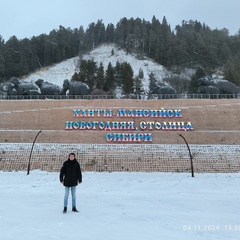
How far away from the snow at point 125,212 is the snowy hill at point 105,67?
55039mm

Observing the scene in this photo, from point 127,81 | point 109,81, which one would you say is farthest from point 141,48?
point 127,81

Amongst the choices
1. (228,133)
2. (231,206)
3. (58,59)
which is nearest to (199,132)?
(228,133)

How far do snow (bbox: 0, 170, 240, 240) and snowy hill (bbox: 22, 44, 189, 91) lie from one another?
55039mm

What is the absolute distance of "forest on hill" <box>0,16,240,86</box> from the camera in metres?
70.8

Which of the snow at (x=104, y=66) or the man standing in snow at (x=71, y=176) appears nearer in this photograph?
the man standing in snow at (x=71, y=176)

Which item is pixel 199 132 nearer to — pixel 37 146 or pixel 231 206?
pixel 37 146

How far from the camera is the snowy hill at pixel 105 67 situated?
7494cm

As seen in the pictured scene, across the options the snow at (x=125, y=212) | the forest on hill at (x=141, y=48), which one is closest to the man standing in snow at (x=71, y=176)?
the snow at (x=125, y=212)

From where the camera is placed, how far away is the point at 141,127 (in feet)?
95.4

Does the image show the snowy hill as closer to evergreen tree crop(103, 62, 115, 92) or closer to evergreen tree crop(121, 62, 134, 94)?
evergreen tree crop(103, 62, 115, 92)

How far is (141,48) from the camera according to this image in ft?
278

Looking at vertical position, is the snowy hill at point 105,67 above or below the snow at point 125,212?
above
